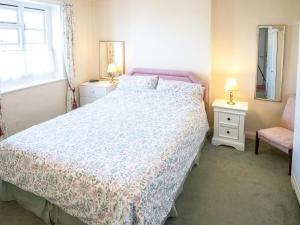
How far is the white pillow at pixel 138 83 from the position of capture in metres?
3.91

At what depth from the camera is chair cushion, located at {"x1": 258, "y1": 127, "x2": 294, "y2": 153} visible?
9.93ft

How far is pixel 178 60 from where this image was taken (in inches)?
159

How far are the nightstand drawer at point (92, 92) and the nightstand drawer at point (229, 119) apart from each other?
6.23 feet

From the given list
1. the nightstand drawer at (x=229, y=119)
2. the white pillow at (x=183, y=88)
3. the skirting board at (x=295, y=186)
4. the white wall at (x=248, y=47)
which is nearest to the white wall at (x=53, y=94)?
the white pillow at (x=183, y=88)

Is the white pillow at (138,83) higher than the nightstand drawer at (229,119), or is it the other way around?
the white pillow at (138,83)

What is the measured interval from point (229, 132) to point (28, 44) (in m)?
3.15

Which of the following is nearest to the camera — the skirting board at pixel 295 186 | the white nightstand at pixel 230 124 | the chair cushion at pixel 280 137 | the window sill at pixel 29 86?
the skirting board at pixel 295 186

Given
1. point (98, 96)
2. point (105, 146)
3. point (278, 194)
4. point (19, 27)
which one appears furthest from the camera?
point (98, 96)

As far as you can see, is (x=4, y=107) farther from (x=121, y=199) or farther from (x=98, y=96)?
(x=121, y=199)

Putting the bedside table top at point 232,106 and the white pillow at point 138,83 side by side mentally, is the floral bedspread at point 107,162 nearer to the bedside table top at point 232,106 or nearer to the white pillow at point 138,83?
the bedside table top at point 232,106

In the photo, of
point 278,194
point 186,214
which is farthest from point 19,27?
point 278,194

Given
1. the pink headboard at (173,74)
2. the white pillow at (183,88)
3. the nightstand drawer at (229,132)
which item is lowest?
the nightstand drawer at (229,132)

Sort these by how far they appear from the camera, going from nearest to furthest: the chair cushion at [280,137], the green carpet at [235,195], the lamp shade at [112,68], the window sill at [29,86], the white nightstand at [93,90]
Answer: the green carpet at [235,195] → the chair cushion at [280,137] → the window sill at [29,86] → the white nightstand at [93,90] → the lamp shade at [112,68]

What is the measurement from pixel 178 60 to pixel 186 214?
241 centimetres
